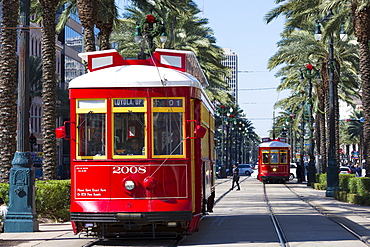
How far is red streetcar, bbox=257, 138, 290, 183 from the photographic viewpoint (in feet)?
165

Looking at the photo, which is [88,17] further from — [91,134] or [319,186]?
[319,186]

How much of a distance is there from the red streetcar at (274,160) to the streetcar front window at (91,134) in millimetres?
38284

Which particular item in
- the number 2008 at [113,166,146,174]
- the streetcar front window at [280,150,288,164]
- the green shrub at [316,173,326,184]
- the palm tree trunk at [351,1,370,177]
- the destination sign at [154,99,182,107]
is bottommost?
the green shrub at [316,173,326,184]

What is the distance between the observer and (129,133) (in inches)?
511

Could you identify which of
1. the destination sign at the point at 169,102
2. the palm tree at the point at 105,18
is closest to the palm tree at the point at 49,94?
the palm tree at the point at 105,18

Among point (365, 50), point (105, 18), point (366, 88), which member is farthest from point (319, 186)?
point (105, 18)

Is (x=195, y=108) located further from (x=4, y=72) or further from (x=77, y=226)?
(x=4, y=72)

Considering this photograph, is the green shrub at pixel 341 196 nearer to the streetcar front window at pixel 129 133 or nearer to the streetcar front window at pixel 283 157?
→ the streetcar front window at pixel 129 133

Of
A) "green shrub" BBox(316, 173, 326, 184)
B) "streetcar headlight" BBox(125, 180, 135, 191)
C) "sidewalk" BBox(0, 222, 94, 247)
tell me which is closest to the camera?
"streetcar headlight" BBox(125, 180, 135, 191)

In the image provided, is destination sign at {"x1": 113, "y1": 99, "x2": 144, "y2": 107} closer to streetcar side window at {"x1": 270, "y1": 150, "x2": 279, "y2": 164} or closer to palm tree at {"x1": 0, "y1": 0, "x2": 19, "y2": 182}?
palm tree at {"x1": 0, "y1": 0, "x2": 19, "y2": 182}

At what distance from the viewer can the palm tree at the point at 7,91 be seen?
19.8 metres

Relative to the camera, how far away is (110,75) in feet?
43.5

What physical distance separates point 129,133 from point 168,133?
730 mm

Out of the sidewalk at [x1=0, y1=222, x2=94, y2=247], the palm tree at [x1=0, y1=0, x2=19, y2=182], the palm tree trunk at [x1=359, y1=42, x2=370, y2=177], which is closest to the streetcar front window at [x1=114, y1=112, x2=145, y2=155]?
the sidewalk at [x1=0, y1=222, x2=94, y2=247]
